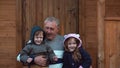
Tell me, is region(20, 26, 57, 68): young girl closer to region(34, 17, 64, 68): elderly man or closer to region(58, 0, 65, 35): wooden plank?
region(34, 17, 64, 68): elderly man

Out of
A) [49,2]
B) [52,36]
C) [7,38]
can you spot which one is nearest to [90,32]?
[49,2]

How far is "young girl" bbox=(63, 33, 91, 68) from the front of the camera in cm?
515

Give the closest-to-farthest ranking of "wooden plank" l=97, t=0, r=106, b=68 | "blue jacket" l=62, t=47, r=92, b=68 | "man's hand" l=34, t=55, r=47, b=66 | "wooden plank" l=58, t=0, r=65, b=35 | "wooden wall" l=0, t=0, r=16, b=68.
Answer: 1. "man's hand" l=34, t=55, r=47, b=66
2. "blue jacket" l=62, t=47, r=92, b=68
3. "wooden plank" l=97, t=0, r=106, b=68
4. "wooden wall" l=0, t=0, r=16, b=68
5. "wooden plank" l=58, t=0, r=65, b=35

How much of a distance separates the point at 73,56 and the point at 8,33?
2.11 m

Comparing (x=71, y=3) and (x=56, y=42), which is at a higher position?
(x=71, y=3)

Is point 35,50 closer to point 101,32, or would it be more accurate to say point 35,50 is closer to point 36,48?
point 36,48

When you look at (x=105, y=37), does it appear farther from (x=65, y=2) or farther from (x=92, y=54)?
(x=65, y=2)

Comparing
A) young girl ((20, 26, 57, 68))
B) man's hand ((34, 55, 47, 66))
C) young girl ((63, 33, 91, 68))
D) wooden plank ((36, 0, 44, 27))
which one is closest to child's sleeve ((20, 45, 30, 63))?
young girl ((20, 26, 57, 68))

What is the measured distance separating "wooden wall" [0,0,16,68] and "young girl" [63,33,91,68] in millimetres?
1959

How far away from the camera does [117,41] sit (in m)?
A: 6.86

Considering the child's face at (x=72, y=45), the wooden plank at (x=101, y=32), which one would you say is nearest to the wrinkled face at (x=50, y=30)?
the child's face at (x=72, y=45)

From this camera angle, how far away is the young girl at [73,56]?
16.9 ft

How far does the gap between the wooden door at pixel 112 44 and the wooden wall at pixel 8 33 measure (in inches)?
62.2

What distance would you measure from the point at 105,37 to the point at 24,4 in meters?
1.50
